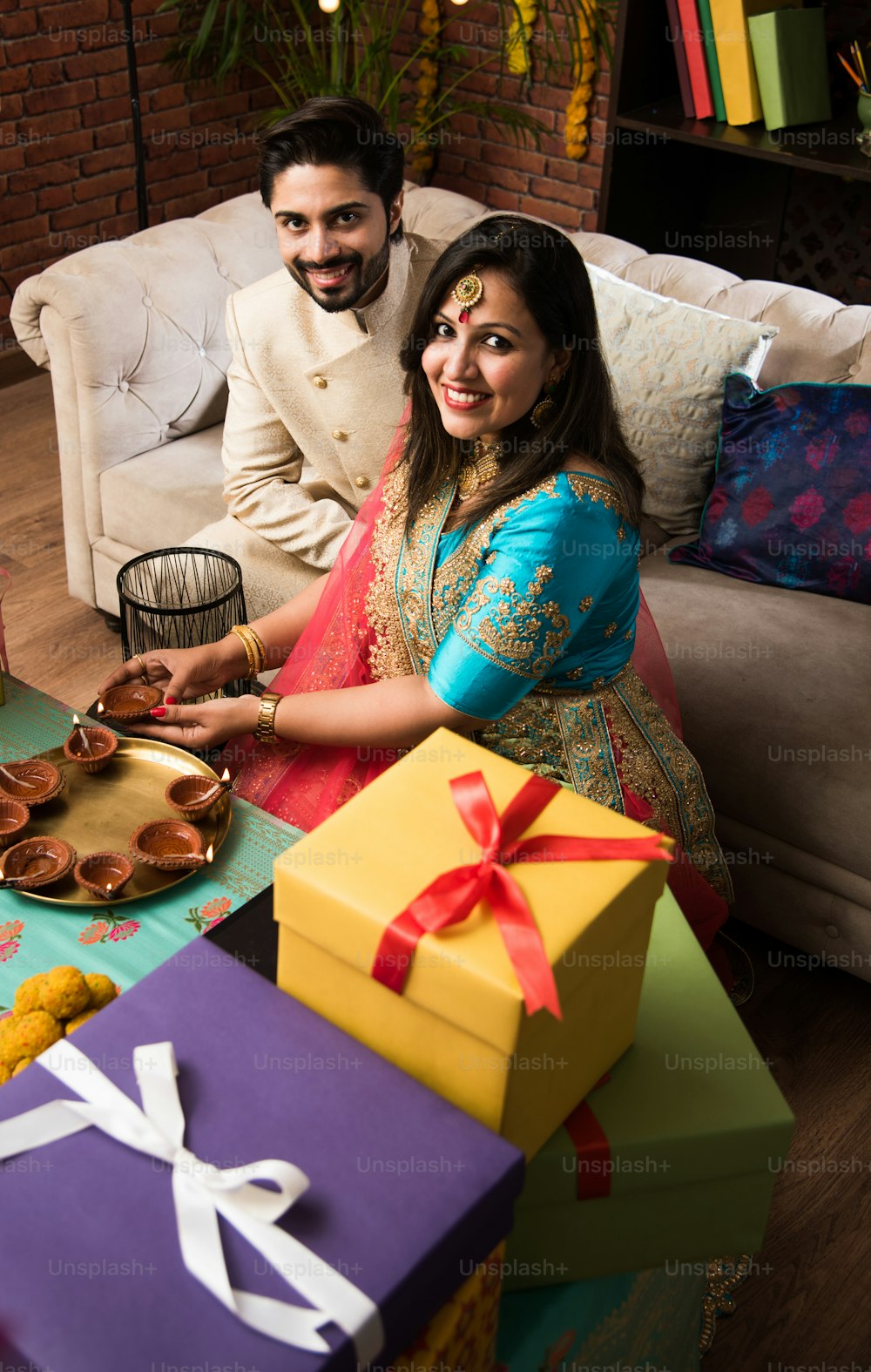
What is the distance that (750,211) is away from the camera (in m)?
3.49

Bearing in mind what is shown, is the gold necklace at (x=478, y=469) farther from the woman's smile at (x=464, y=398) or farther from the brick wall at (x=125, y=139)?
the brick wall at (x=125, y=139)

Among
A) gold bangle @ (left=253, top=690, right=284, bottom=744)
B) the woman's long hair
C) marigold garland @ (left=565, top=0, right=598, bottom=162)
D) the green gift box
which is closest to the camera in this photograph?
the green gift box

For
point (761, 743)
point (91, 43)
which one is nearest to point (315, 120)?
point (761, 743)

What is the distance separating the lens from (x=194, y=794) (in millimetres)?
1471

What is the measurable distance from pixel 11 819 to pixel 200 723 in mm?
279

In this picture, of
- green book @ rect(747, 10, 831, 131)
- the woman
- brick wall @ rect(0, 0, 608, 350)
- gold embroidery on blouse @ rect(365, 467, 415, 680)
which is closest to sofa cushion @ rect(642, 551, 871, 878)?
the woman

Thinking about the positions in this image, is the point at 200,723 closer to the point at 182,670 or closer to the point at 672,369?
the point at 182,670

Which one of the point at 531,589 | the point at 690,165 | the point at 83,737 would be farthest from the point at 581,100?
the point at 83,737

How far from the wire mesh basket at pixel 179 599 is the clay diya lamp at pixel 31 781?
507 millimetres

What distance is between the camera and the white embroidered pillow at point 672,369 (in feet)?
7.43

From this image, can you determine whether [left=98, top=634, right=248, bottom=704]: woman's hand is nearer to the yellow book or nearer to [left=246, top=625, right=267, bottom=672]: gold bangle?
[left=246, top=625, right=267, bottom=672]: gold bangle

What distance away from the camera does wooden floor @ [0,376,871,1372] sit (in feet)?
5.22

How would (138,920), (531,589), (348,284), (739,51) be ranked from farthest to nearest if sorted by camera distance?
(739,51), (348,284), (531,589), (138,920)

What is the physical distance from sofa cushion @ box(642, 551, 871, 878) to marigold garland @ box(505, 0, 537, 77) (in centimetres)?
251
